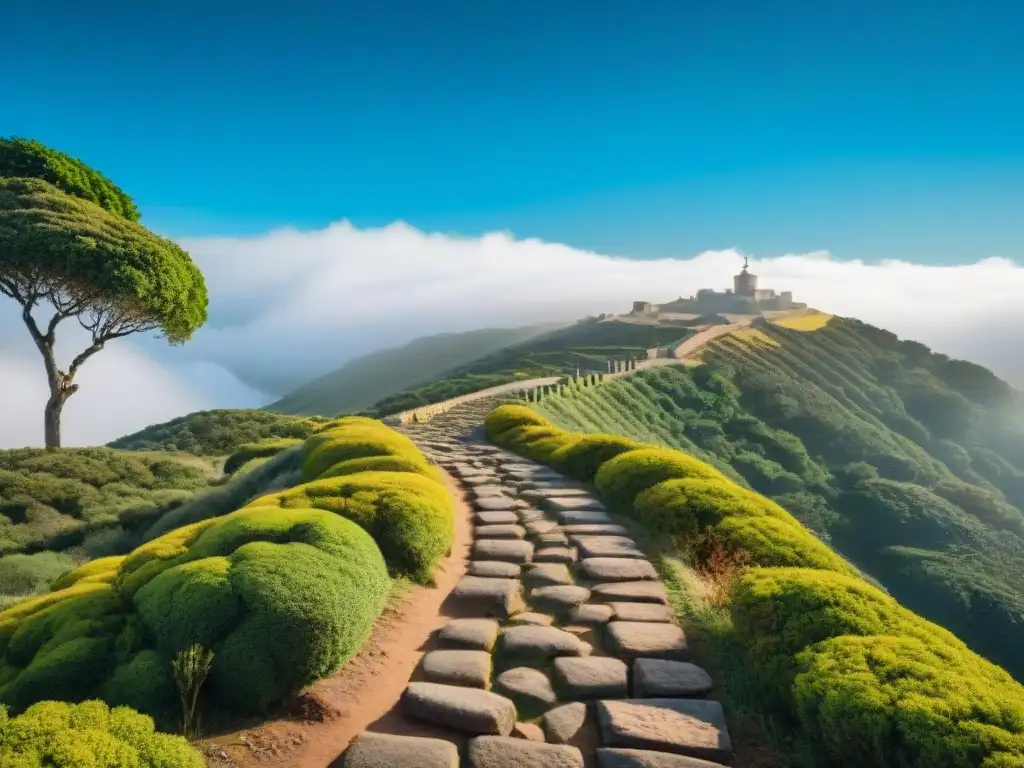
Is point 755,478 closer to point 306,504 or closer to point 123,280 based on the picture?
point 123,280

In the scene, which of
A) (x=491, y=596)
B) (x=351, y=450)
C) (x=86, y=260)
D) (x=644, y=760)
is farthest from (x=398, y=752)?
(x=86, y=260)

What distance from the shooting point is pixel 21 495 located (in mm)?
15938

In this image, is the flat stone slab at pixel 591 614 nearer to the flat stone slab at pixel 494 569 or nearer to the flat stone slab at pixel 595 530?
the flat stone slab at pixel 494 569

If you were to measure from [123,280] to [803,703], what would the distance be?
20.7 metres

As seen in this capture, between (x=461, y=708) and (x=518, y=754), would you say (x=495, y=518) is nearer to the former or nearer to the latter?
(x=461, y=708)

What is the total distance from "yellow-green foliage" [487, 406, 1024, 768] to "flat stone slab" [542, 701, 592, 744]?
4.52 ft

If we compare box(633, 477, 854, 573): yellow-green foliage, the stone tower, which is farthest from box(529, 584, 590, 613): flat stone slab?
the stone tower

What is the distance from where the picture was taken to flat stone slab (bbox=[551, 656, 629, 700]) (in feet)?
16.1

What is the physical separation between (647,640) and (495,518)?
4218mm

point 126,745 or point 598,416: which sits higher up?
point 126,745

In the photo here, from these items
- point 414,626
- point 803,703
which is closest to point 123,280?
point 414,626

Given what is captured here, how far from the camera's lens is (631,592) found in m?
6.67

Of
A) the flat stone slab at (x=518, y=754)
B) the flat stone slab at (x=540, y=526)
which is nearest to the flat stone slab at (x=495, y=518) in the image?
the flat stone slab at (x=540, y=526)

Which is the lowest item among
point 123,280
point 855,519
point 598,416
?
point 855,519
